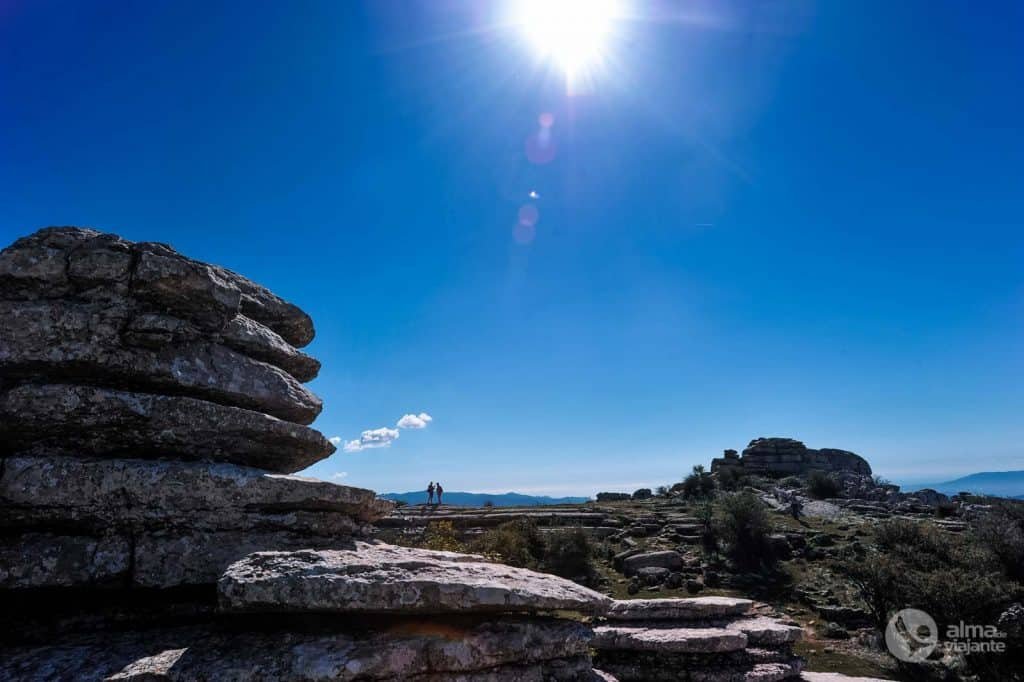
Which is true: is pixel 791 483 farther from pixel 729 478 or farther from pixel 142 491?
pixel 142 491

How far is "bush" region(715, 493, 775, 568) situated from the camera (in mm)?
41969

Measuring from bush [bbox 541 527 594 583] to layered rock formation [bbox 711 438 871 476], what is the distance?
6650cm

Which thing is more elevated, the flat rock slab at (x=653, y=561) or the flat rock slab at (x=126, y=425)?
the flat rock slab at (x=126, y=425)

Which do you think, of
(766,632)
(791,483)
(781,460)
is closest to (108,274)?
(766,632)

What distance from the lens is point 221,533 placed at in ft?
27.2

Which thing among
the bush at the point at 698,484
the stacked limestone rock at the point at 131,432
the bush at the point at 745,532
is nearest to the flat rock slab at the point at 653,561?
the bush at the point at 745,532

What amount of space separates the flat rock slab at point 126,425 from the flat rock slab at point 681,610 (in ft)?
30.9

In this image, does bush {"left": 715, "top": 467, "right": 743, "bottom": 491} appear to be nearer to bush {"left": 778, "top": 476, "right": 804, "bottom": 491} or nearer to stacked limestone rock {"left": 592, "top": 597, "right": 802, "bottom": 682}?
bush {"left": 778, "top": 476, "right": 804, "bottom": 491}

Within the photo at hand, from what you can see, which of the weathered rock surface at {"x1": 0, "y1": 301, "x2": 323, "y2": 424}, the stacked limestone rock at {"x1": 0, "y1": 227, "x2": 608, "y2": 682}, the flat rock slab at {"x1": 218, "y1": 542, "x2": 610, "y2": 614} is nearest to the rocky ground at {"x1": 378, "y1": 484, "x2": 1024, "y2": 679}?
the flat rock slab at {"x1": 218, "y1": 542, "x2": 610, "y2": 614}

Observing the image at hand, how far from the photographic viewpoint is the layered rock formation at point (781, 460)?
10219 centimetres

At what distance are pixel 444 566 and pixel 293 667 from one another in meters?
2.39

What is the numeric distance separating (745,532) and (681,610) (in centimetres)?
3606

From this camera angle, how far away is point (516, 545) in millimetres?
37719

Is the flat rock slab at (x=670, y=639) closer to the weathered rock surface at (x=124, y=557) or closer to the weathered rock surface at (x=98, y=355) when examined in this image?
the weathered rock surface at (x=124, y=557)
